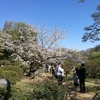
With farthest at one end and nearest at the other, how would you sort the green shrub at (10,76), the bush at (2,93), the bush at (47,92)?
the green shrub at (10,76) → the bush at (2,93) → the bush at (47,92)

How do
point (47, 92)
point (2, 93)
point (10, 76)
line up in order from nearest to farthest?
point (47, 92)
point (2, 93)
point (10, 76)

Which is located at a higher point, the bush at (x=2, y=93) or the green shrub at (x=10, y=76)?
the green shrub at (x=10, y=76)

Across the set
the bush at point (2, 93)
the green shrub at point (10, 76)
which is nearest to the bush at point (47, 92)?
the bush at point (2, 93)

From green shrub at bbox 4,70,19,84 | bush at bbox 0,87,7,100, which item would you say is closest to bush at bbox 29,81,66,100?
bush at bbox 0,87,7,100

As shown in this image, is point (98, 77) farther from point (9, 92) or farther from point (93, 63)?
point (9, 92)

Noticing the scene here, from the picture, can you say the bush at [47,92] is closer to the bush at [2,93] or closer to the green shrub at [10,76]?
the bush at [2,93]

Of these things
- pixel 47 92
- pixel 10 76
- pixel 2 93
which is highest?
pixel 10 76

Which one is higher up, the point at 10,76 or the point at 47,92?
the point at 10,76

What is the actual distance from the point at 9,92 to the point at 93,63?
1599cm

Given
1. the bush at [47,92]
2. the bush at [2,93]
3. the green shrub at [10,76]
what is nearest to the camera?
the bush at [47,92]

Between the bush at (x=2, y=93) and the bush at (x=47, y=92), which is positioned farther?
the bush at (x=2, y=93)

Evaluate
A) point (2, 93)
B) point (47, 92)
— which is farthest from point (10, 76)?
point (47, 92)

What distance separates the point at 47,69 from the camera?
20.0m

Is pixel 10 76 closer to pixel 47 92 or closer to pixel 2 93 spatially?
pixel 2 93
